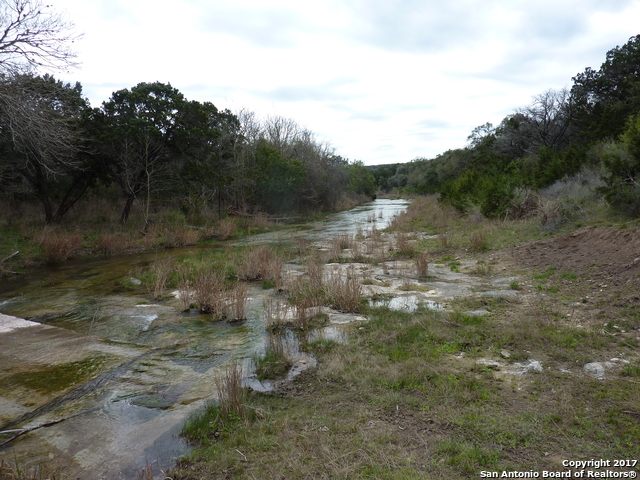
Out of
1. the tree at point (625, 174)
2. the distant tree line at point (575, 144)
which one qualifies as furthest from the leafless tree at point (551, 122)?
the tree at point (625, 174)

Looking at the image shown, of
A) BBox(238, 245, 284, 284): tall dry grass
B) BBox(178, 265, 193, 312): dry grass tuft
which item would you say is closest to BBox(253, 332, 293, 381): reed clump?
BBox(178, 265, 193, 312): dry grass tuft

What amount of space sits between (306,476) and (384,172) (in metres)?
Result: 124

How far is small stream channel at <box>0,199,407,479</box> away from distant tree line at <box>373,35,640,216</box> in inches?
389

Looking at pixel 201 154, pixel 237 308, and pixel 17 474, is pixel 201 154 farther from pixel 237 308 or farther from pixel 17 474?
pixel 17 474

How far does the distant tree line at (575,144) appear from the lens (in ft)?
35.6

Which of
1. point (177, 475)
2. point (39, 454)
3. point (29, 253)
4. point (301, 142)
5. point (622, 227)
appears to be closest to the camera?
point (177, 475)

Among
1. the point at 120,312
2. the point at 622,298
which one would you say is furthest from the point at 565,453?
the point at 120,312

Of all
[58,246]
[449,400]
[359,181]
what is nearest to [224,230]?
[58,246]

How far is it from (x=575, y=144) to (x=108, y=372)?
2455 centimetres

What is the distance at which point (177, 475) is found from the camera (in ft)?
9.93

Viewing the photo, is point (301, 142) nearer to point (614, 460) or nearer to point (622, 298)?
point (622, 298)

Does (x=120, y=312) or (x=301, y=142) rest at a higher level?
(x=301, y=142)

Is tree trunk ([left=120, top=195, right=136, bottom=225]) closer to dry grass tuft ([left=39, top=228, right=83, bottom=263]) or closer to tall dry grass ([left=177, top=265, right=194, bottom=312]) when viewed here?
dry grass tuft ([left=39, top=228, right=83, bottom=263])

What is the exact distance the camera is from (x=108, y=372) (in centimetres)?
524
